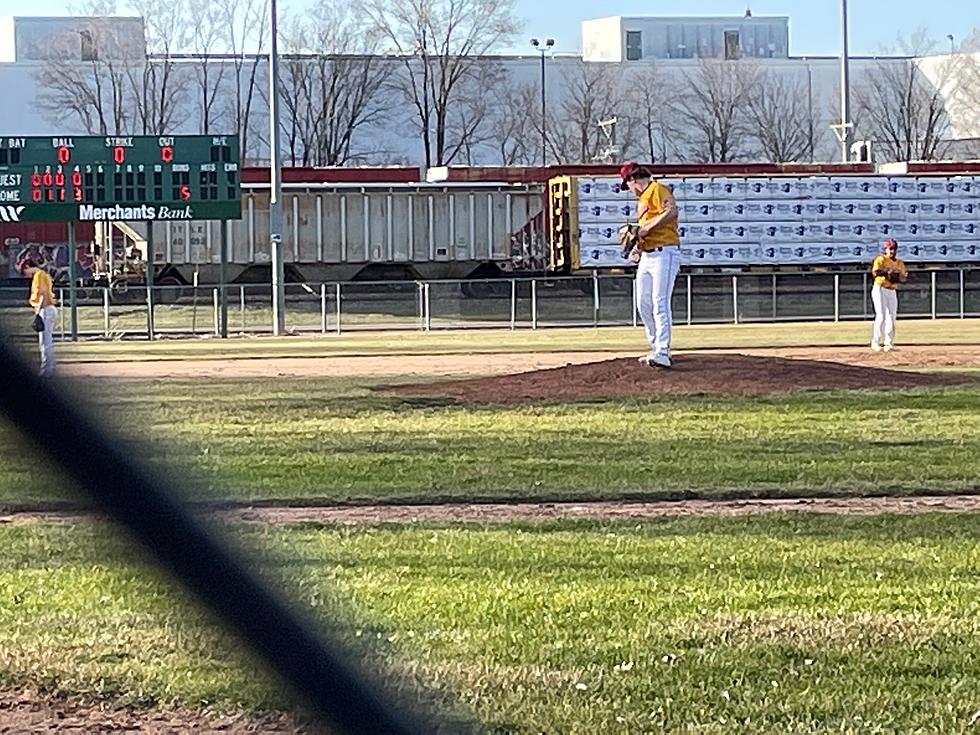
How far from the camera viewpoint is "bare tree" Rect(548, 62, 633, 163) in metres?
76.5

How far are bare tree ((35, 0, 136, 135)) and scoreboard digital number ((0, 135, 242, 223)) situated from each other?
29.4m

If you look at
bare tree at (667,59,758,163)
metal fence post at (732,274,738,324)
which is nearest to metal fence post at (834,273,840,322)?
metal fence post at (732,274,738,324)

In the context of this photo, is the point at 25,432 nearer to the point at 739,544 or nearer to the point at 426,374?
the point at 739,544

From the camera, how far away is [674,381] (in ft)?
56.9

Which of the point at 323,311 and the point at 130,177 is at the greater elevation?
the point at 130,177

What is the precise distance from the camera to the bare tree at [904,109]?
3164 inches

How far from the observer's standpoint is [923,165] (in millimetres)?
59250

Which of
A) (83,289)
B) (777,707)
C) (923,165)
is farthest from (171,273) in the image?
(777,707)

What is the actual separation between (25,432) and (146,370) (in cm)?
2162

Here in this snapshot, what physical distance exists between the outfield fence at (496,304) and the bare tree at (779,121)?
28.5m

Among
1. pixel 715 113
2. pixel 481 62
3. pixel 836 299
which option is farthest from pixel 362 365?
pixel 715 113

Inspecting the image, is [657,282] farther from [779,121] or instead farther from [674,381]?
[779,121]

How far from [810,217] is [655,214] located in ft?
120

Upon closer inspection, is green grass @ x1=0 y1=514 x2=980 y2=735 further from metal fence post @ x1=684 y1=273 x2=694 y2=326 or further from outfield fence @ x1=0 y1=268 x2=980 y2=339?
metal fence post @ x1=684 y1=273 x2=694 y2=326
